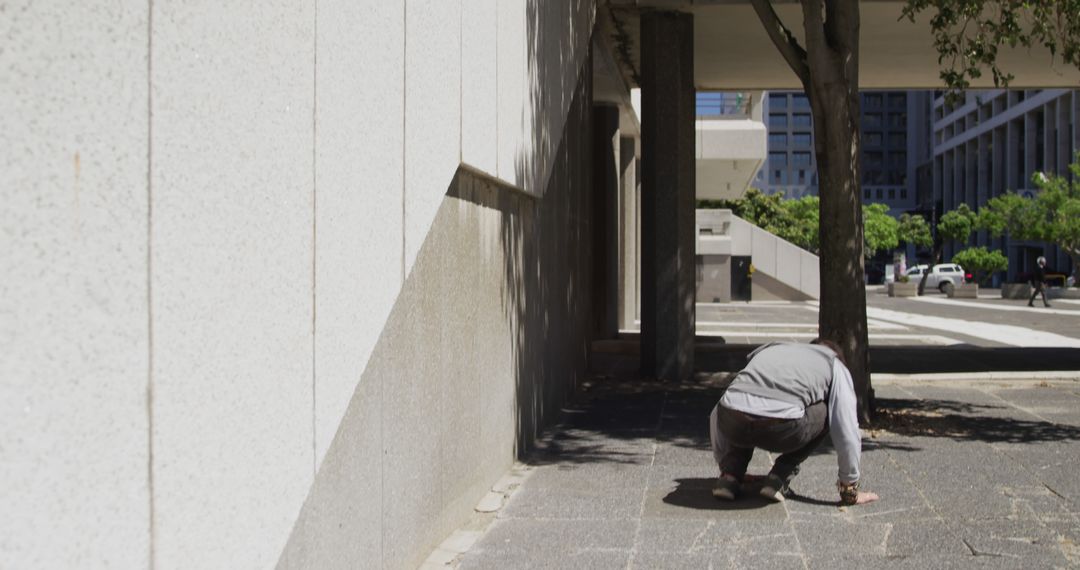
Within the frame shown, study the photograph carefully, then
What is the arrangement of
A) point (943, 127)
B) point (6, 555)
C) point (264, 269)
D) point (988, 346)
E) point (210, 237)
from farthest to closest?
point (943, 127) → point (988, 346) → point (264, 269) → point (210, 237) → point (6, 555)

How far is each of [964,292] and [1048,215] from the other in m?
7.75

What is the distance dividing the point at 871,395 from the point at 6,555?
9.09m

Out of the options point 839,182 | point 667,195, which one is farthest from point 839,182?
point 667,195

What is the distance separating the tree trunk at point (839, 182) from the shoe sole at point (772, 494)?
10.9ft

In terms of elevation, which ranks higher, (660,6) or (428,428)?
(660,6)

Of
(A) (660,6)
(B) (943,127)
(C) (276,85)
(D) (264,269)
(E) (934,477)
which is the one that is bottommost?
(E) (934,477)

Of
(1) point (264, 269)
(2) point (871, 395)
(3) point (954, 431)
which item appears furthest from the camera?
(2) point (871, 395)

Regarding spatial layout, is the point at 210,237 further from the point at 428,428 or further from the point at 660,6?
the point at 660,6

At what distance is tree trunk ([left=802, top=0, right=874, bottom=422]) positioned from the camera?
997 cm

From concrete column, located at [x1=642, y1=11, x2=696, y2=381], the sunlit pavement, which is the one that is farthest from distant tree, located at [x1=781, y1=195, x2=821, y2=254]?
concrete column, located at [x1=642, y1=11, x2=696, y2=381]

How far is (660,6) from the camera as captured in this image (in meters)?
13.5

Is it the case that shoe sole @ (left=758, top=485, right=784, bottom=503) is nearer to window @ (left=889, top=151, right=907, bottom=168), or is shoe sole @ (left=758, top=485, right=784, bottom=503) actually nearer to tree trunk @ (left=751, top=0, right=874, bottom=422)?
Answer: tree trunk @ (left=751, top=0, right=874, bottom=422)

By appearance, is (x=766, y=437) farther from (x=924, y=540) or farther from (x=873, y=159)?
(x=873, y=159)

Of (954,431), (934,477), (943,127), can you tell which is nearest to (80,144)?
(934,477)
